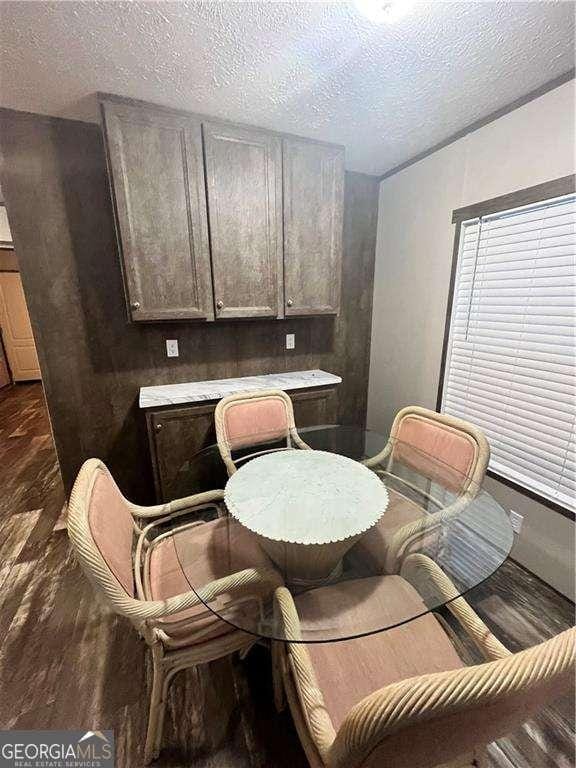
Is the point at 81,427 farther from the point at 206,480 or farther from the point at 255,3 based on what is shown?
the point at 255,3

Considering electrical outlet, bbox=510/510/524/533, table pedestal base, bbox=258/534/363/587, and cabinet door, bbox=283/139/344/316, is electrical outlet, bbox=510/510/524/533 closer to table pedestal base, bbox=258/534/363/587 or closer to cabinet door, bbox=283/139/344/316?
table pedestal base, bbox=258/534/363/587

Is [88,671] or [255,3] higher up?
[255,3]

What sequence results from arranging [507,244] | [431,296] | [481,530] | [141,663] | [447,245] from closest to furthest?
[481,530] → [141,663] → [507,244] → [447,245] → [431,296]

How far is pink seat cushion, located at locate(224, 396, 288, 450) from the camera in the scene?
1.87 m

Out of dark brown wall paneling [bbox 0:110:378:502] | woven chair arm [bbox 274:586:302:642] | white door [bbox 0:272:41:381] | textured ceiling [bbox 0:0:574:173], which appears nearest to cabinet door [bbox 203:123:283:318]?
textured ceiling [bbox 0:0:574:173]

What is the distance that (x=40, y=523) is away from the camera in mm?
2178

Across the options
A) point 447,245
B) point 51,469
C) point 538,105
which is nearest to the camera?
point 538,105

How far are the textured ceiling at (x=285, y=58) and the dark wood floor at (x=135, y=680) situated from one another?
248 centimetres

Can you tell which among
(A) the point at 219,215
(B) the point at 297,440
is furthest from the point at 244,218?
(B) the point at 297,440

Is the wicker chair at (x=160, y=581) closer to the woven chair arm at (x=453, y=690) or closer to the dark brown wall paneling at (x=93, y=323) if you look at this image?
the woven chair arm at (x=453, y=690)

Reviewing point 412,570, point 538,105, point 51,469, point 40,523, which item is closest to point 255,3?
point 538,105

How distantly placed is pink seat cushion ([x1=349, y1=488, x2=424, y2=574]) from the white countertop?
1.03 metres

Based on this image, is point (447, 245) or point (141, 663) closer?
point (141, 663)

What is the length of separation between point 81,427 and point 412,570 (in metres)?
2.12
